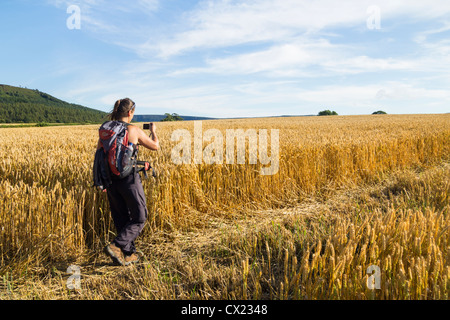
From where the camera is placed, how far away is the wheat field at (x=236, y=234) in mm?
2213

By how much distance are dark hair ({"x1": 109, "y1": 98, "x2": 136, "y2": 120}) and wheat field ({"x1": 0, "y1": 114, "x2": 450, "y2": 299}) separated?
45.1 inches

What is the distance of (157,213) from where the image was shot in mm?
3916

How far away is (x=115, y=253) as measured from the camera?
3.10 meters

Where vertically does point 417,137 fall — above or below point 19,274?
above

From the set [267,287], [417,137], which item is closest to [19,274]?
[267,287]

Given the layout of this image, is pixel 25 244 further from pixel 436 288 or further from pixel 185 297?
pixel 436 288

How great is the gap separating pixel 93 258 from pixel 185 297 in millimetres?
1724

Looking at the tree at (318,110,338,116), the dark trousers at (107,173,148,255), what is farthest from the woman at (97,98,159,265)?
the tree at (318,110,338,116)

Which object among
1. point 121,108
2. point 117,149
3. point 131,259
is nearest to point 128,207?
point 131,259

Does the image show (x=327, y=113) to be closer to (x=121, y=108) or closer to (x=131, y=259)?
(x=121, y=108)

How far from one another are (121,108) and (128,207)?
1114mm

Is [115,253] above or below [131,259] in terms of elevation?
above

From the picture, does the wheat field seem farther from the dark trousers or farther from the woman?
the dark trousers

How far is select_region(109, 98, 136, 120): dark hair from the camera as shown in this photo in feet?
10.4
